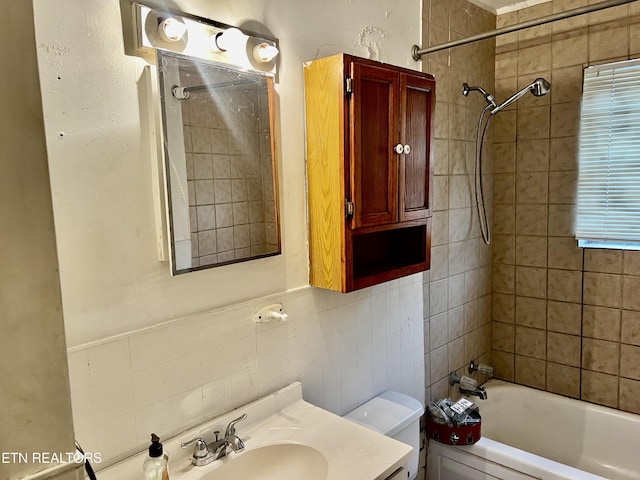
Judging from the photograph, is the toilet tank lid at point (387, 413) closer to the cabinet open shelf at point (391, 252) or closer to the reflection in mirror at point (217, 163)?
the cabinet open shelf at point (391, 252)

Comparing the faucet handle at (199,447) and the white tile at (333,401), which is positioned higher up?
the faucet handle at (199,447)

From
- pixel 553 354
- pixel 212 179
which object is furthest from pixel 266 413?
pixel 553 354

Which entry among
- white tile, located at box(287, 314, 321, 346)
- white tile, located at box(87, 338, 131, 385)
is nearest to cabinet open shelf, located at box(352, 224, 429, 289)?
white tile, located at box(287, 314, 321, 346)

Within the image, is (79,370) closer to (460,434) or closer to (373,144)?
(373,144)

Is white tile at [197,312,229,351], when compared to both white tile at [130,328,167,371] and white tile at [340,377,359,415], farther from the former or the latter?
white tile at [340,377,359,415]

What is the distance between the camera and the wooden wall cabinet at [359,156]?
155 centimetres

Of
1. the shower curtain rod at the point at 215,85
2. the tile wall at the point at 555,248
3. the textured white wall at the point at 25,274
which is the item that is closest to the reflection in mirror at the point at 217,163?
the shower curtain rod at the point at 215,85

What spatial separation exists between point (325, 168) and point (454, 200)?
1.12 metres

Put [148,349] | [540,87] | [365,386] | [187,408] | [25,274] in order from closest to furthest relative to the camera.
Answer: [25,274] < [148,349] < [187,408] < [365,386] < [540,87]

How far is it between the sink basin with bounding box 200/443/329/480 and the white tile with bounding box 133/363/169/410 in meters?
0.27

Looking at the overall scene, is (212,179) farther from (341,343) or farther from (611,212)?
(611,212)

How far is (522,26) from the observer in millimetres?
1870

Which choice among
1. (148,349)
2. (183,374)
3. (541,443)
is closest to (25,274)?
(148,349)

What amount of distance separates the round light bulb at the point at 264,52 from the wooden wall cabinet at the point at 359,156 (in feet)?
0.57
